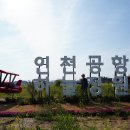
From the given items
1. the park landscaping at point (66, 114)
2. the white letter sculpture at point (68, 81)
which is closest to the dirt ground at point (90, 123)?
the park landscaping at point (66, 114)

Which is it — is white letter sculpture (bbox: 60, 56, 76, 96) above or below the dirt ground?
above

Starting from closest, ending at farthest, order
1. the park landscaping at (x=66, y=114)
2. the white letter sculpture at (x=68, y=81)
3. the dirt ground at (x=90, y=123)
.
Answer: the park landscaping at (x=66, y=114)
the dirt ground at (x=90, y=123)
the white letter sculpture at (x=68, y=81)

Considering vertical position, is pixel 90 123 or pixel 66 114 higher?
pixel 66 114

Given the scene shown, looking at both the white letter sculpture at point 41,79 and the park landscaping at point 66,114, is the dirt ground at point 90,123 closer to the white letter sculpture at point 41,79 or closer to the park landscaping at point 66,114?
the park landscaping at point 66,114

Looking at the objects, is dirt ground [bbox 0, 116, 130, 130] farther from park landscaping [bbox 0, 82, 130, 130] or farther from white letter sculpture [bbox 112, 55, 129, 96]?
white letter sculpture [bbox 112, 55, 129, 96]

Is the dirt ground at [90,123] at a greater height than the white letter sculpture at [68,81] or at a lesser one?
lesser

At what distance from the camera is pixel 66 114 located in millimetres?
8250

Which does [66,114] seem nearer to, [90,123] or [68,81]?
[90,123]

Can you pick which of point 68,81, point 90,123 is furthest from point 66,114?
point 68,81

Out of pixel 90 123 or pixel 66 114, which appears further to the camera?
pixel 90 123

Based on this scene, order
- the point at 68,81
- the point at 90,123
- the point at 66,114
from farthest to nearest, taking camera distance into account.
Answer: the point at 68,81 → the point at 90,123 → the point at 66,114

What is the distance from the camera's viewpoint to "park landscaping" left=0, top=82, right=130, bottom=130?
26.8ft

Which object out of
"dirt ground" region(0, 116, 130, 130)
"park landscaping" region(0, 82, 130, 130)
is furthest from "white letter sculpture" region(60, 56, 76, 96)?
"dirt ground" region(0, 116, 130, 130)

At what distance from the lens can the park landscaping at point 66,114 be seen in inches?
322
